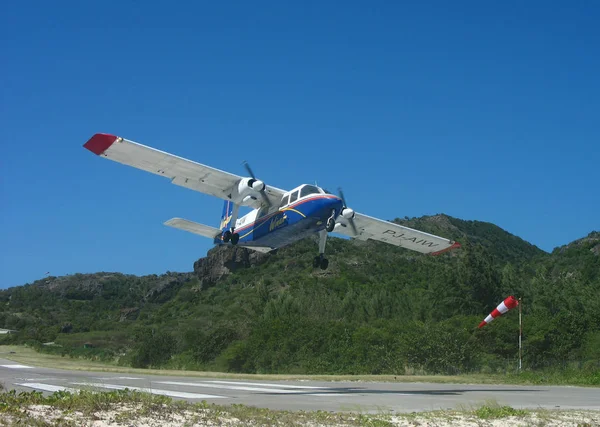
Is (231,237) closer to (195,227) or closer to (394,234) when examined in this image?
(195,227)

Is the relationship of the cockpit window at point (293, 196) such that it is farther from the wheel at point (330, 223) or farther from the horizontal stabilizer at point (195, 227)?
the horizontal stabilizer at point (195, 227)

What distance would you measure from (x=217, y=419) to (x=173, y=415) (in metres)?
0.70

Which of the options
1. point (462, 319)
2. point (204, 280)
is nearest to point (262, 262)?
point (204, 280)

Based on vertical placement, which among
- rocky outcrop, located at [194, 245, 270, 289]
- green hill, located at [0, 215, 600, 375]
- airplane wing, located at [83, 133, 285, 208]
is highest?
rocky outcrop, located at [194, 245, 270, 289]

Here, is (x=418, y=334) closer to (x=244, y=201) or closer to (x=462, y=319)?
(x=462, y=319)

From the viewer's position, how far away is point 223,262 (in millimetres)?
105562

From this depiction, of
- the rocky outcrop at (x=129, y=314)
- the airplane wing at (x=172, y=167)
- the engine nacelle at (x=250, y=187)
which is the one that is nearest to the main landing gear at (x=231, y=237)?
the airplane wing at (x=172, y=167)

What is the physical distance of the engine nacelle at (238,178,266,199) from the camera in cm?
2720

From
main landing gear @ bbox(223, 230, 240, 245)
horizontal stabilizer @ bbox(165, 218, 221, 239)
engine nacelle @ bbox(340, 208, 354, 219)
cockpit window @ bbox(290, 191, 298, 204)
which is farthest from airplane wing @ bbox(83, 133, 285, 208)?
engine nacelle @ bbox(340, 208, 354, 219)

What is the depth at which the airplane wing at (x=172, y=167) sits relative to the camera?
25.3m

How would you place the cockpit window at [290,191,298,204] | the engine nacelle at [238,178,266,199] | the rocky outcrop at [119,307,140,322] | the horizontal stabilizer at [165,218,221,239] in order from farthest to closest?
the rocky outcrop at [119,307,140,322] < the horizontal stabilizer at [165,218,221,239] < the engine nacelle at [238,178,266,199] < the cockpit window at [290,191,298,204]

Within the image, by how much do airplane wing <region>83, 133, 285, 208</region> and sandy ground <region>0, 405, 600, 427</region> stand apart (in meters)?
17.0

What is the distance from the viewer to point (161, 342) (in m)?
53.1

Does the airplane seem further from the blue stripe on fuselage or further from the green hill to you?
the green hill
